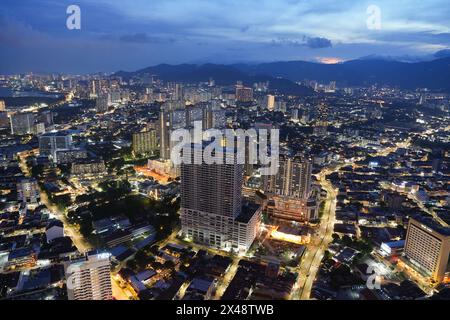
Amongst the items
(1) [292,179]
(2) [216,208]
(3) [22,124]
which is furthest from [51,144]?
(1) [292,179]

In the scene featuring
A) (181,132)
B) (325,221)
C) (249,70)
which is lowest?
(325,221)

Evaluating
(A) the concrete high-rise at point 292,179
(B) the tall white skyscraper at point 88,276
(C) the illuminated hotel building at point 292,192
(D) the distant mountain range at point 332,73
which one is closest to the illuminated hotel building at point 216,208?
(C) the illuminated hotel building at point 292,192

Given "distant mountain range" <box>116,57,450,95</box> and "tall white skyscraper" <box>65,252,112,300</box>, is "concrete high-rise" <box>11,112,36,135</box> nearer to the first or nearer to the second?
"tall white skyscraper" <box>65,252,112,300</box>

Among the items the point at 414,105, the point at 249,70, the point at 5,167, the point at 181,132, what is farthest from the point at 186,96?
the point at 249,70

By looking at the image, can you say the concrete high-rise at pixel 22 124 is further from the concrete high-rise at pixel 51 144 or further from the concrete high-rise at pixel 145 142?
the concrete high-rise at pixel 145 142

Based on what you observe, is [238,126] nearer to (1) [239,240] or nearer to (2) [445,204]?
(2) [445,204]
